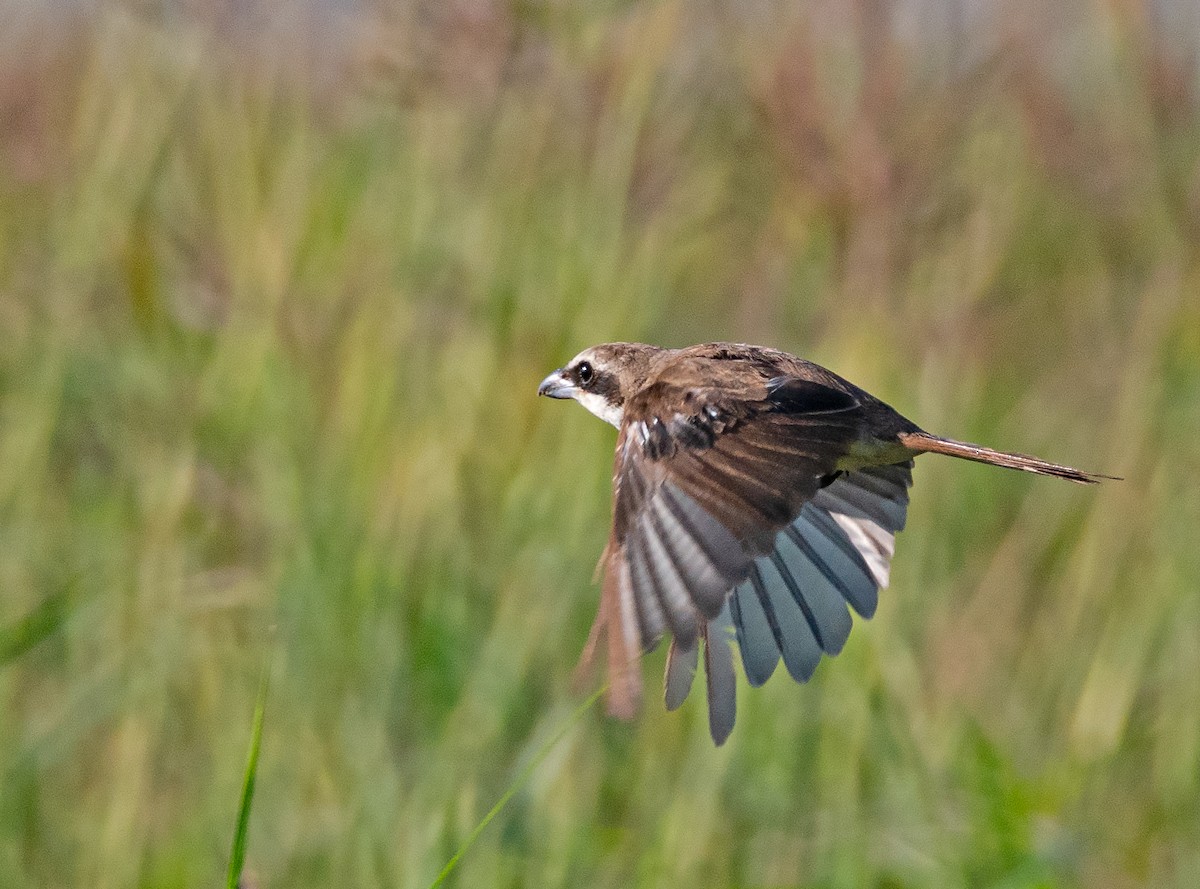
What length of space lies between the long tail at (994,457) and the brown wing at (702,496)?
0.12 meters

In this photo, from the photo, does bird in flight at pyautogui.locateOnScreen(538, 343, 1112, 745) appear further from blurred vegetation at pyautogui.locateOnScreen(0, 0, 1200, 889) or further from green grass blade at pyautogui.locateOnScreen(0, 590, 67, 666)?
green grass blade at pyautogui.locateOnScreen(0, 590, 67, 666)

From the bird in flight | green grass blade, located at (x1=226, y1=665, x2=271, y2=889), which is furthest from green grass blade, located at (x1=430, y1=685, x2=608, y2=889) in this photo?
green grass blade, located at (x1=226, y1=665, x2=271, y2=889)

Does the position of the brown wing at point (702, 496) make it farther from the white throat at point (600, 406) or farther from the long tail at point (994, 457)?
the white throat at point (600, 406)

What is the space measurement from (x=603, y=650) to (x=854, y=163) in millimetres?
1870

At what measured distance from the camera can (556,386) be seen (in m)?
2.68

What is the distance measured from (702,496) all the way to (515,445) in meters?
1.35

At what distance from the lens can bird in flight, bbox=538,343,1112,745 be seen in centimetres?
159

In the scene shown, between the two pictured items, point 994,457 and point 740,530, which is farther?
point 994,457

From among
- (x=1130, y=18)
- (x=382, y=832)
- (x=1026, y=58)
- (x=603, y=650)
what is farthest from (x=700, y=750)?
(x=1026, y=58)

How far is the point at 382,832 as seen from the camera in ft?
8.07

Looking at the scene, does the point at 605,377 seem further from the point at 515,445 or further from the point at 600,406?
the point at 515,445

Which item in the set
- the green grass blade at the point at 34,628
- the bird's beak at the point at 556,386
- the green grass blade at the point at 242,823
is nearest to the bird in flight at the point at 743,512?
the bird's beak at the point at 556,386

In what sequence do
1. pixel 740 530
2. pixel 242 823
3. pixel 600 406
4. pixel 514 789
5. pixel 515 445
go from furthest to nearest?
1. pixel 515 445
2. pixel 600 406
3. pixel 740 530
4. pixel 514 789
5. pixel 242 823

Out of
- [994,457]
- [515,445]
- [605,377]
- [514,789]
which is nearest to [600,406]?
[605,377]
